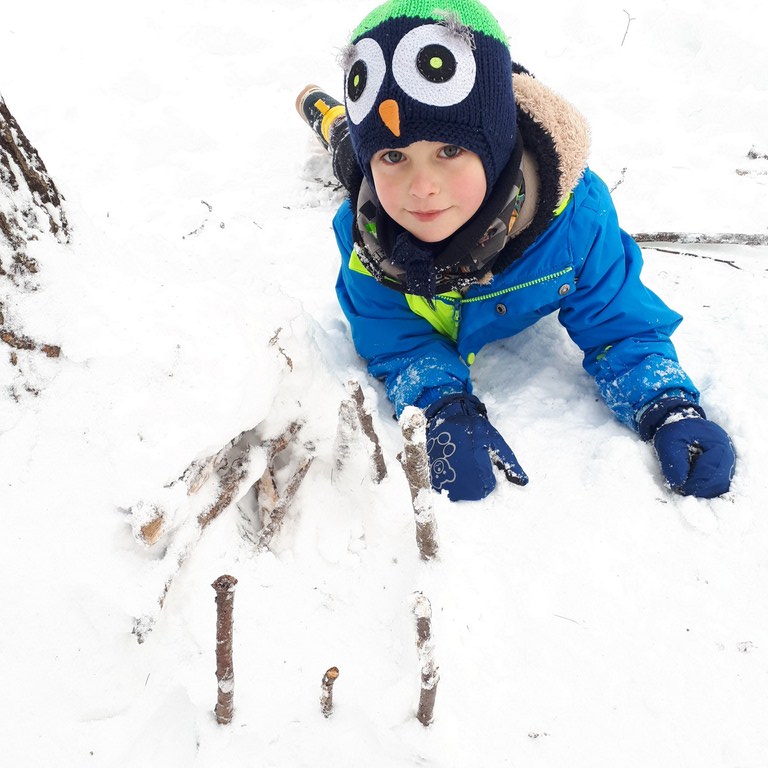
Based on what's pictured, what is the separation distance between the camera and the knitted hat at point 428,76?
1782 millimetres

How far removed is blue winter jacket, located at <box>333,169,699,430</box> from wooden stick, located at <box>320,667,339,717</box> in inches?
45.4

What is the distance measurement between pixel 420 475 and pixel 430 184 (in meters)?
0.89

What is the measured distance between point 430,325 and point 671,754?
1.59 metres

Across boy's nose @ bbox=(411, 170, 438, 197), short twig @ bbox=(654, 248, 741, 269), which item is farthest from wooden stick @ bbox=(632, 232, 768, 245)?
boy's nose @ bbox=(411, 170, 438, 197)

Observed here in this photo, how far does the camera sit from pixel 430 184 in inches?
75.5

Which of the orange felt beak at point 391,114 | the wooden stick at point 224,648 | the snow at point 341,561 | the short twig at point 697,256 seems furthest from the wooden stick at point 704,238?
the wooden stick at point 224,648

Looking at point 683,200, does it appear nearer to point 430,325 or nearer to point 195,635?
point 430,325

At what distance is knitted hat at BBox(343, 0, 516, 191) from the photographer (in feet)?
5.85

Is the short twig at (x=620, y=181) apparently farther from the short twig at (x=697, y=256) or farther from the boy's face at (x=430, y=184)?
the boy's face at (x=430, y=184)

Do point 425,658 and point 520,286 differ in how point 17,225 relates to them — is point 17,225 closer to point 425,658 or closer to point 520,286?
point 425,658

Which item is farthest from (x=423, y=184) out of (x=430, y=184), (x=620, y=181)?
(x=620, y=181)

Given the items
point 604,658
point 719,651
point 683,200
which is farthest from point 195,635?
point 683,200

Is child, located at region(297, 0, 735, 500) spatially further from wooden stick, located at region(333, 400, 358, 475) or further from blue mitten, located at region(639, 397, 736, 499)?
wooden stick, located at region(333, 400, 358, 475)

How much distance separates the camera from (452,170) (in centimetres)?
194
